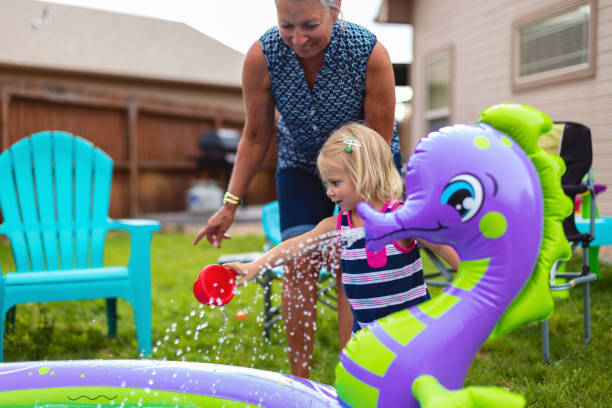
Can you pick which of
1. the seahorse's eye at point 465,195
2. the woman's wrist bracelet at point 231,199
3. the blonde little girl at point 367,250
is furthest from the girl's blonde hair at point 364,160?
the woman's wrist bracelet at point 231,199

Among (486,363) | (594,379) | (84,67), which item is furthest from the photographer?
(84,67)

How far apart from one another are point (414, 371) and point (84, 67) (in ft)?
29.4

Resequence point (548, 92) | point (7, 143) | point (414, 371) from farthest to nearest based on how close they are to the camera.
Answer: point (7, 143) → point (548, 92) → point (414, 371)

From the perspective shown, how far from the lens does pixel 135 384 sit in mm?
1834

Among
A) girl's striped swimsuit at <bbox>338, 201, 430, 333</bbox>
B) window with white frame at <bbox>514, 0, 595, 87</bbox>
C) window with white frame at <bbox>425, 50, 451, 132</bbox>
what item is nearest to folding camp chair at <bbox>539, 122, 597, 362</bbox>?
window with white frame at <bbox>514, 0, 595, 87</bbox>

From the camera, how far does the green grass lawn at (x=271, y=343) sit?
2244mm

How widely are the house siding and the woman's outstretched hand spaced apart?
2.08m

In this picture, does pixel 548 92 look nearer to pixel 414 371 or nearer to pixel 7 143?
pixel 414 371

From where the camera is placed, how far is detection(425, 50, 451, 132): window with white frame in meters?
6.98

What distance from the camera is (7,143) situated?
7.29 meters

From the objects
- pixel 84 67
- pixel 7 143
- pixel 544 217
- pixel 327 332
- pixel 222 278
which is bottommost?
pixel 327 332

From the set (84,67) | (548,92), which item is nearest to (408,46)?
(548,92)

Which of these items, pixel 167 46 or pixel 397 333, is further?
pixel 167 46

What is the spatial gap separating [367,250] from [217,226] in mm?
654
